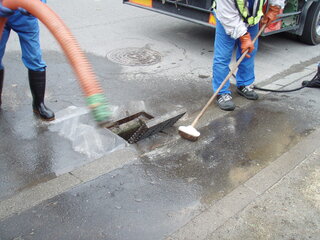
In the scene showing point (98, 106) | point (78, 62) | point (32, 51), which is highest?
point (78, 62)

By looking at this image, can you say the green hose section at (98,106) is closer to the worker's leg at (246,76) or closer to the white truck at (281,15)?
the worker's leg at (246,76)

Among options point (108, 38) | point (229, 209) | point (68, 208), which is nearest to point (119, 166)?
point (68, 208)

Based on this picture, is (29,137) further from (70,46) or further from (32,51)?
(70,46)

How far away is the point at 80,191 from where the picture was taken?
280 cm

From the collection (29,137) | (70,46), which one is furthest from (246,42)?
(70,46)

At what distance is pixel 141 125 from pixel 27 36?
1.38 meters

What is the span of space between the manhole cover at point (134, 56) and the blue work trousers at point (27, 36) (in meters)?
1.94

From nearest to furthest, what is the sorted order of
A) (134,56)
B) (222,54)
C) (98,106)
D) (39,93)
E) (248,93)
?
(98,106) → (39,93) → (222,54) → (248,93) → (134,56)

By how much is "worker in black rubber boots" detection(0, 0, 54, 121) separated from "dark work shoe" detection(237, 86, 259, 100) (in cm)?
244

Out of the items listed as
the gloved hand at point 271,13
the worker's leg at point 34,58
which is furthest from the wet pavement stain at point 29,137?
the gloved hand at point 271,13

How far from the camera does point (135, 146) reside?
348 centimetres

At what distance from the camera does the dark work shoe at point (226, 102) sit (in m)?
4.28

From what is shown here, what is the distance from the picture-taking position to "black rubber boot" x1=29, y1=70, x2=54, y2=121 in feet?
11.7

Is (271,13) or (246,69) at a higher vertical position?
(271,13)
